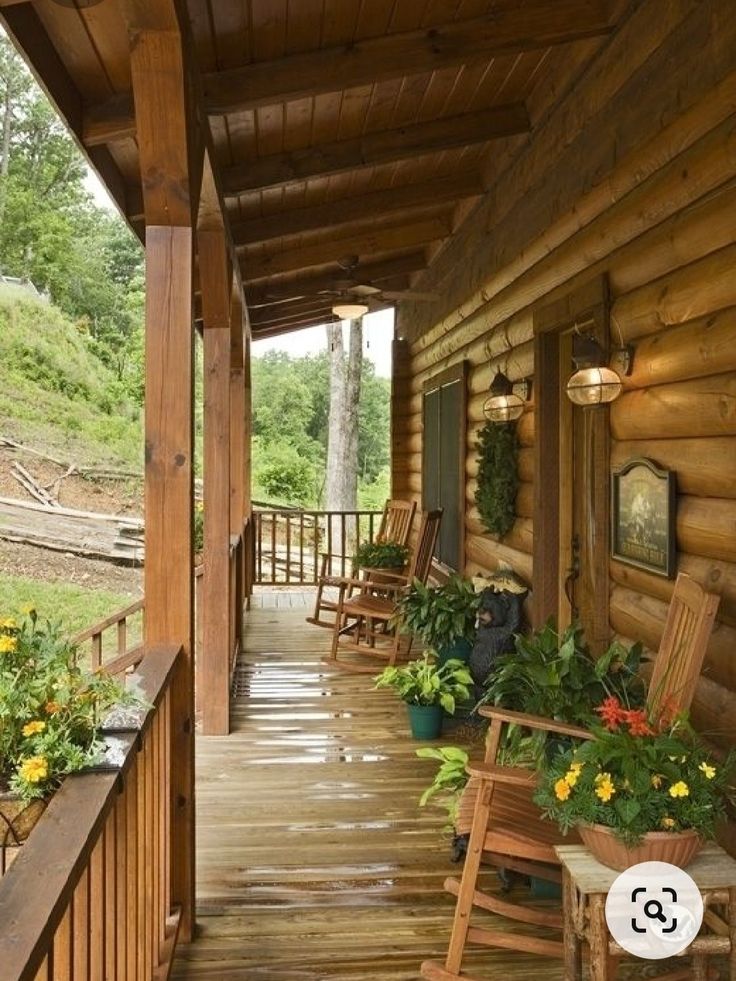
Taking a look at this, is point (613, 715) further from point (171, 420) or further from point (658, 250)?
point (658, 250)

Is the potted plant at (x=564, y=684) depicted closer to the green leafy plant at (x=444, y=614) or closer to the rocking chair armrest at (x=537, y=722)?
the rocking chair armrest at (x=537, y=722)

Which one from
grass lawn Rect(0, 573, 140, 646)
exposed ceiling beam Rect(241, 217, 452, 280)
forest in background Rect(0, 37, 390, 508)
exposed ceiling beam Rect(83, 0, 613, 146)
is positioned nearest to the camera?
exposed ceiling beam Rect(83, 0, 613, 146)

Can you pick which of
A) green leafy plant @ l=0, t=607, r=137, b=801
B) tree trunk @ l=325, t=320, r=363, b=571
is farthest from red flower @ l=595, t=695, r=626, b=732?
tree trunk @ l=325, t=320, r=363, b=571

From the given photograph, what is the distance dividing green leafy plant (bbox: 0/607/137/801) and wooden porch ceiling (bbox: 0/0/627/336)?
48.8 inches

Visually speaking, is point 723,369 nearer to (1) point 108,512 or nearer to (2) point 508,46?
(2) point 508,46

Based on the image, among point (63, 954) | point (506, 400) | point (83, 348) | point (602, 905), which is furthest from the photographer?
point (83, 348)

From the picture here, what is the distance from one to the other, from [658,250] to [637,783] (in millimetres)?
1746

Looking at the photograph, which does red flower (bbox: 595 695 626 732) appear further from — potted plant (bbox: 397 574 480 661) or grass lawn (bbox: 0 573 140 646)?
grass lawn (bbox: 0 573 140 646)

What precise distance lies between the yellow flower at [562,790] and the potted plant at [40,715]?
3.31ft

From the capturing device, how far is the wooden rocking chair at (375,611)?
5.91 meters

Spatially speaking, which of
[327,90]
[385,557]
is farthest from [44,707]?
[385,557]

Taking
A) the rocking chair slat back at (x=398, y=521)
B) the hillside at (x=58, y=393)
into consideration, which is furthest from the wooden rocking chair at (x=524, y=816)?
the hillside at (x=58, y=393)

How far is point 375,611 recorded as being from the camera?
611 cm

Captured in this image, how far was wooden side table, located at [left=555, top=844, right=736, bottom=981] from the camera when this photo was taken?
2.04 metres
